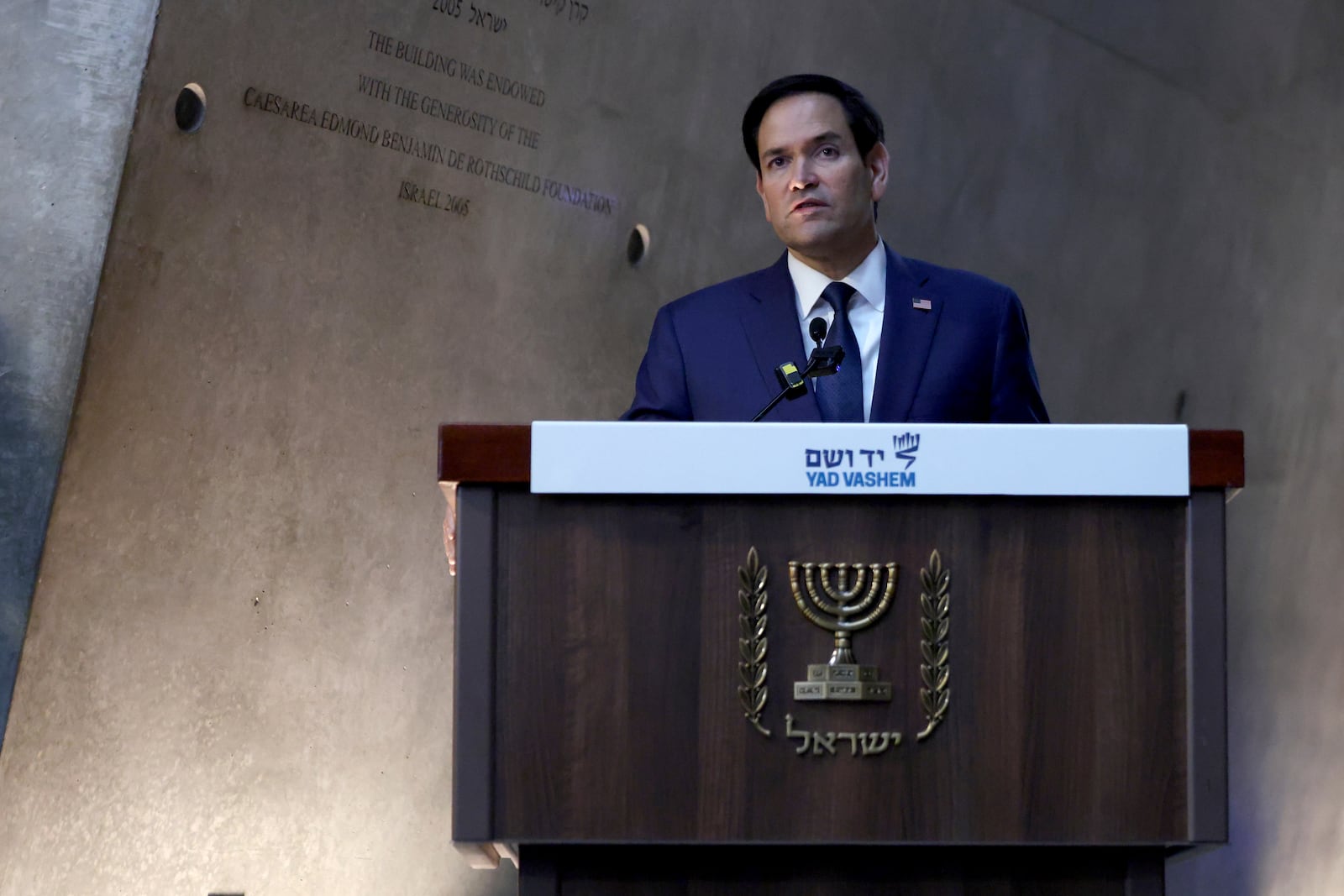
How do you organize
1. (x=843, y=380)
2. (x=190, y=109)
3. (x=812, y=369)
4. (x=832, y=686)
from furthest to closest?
(x=190, y=109) → (x=843, y=380) → (x=812, y=369) → (x=832, y=686)

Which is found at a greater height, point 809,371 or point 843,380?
point 843,380

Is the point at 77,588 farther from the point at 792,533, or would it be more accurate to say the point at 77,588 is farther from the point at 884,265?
the point at 792,533

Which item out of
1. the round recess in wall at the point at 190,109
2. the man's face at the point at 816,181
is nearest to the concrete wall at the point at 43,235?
the round recess in wall at the point at 190,109

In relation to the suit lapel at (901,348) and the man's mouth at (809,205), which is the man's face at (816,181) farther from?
the suit lapel at (901,348)

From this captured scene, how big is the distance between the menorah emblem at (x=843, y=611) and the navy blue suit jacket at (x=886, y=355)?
736 mm

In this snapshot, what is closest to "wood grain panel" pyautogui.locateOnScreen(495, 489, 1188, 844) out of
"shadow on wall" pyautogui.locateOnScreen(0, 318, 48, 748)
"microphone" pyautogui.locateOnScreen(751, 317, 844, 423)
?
"microphone" pyautogui.locateOnScreen(751, 317, 844, 423)

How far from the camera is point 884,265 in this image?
93.6 inches

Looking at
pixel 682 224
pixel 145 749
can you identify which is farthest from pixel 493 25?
pixel 145 749

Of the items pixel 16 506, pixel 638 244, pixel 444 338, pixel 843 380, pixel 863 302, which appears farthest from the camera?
pixel 638 244

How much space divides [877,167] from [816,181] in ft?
0.65

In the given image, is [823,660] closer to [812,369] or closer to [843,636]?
[843,636]

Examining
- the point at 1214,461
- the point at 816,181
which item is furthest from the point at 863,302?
the point at 1214,461

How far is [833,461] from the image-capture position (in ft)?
4.50

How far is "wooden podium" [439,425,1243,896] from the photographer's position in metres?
1.35
